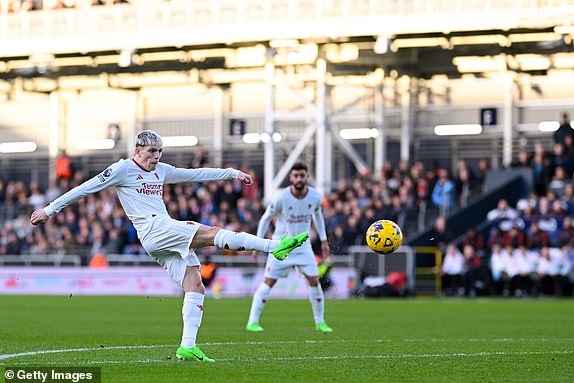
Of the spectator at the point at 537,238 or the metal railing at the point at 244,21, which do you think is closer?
the spectator at the point at 537,238

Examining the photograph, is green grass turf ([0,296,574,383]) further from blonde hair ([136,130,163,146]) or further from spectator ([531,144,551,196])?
spectator ([531,144,551,196])

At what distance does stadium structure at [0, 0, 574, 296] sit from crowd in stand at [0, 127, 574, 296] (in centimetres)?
198

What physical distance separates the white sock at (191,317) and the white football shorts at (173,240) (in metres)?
0.26

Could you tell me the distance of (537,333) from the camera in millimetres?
17594

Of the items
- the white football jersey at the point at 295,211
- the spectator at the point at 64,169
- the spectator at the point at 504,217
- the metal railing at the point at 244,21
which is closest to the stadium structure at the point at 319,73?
the metal railing at the point at 244,21

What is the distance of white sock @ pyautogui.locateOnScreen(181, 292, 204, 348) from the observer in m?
12.2

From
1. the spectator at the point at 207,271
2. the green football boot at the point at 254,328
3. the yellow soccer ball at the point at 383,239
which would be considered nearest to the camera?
the yellow soccer ball at the point at 383,239

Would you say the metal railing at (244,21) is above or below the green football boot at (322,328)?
above

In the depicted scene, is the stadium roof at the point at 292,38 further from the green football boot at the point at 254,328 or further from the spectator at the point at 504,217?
the green football boot at the point at 254,328

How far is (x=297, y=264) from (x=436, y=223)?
15.9 m

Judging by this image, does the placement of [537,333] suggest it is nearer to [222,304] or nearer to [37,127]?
[222,304]

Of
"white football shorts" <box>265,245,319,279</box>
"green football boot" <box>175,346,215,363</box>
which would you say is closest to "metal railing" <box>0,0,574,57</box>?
"white football shorts" <box>265,245,319,279</box>

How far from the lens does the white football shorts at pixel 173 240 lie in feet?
40.3

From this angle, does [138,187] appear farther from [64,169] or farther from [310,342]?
[64,169]
